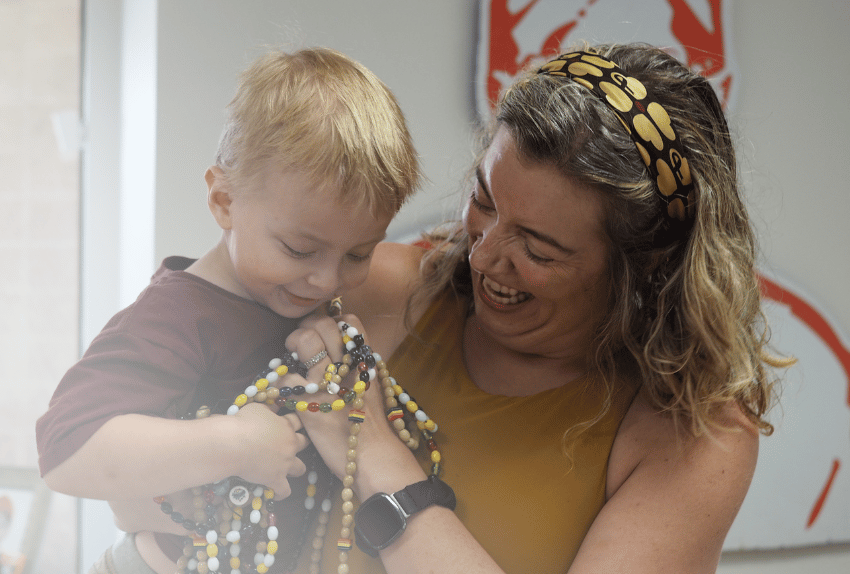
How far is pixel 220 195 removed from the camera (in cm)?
67

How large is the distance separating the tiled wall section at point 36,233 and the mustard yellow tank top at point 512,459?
0.32 m

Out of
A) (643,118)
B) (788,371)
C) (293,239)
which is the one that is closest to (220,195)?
(293,239)

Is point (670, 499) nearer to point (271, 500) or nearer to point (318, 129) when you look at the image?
point (271, 500)

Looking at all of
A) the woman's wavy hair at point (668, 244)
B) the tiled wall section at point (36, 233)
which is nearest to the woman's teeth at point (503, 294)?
the woman's wavy hair at point (668, 244)

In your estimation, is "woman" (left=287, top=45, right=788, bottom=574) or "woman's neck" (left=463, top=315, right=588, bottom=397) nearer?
"woman" (left=287, top=45, right=788, bottom=574)

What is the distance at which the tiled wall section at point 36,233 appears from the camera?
0.68 m

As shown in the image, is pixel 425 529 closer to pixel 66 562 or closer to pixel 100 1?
pixel 66 562

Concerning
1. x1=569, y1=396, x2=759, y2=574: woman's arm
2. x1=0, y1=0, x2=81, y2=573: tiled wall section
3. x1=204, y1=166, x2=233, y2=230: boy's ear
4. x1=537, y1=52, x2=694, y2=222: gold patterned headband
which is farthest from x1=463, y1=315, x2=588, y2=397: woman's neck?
x1=0, y1=0, x2=81, y2=573: tiled wall section

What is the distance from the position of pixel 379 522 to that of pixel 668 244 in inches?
18.1

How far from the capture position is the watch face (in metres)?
0.67

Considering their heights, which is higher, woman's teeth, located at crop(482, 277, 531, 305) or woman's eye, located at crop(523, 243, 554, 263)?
woman's eye, located at crop(523, 243, 554, 263)

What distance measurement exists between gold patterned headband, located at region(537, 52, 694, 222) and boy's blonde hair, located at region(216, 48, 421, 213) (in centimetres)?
22

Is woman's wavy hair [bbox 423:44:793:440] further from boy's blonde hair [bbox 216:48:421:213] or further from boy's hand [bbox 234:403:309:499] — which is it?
boy's hand [bbox 234:403:309:499]

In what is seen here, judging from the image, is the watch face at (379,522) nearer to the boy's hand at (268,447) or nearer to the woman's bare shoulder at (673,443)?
the boy's hand at (268,447)
